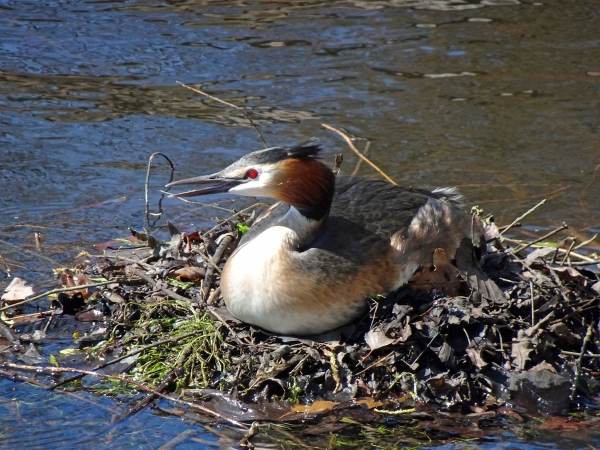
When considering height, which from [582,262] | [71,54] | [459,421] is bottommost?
[459,421]

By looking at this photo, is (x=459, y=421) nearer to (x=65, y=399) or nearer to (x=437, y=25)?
(x=65, y=399)

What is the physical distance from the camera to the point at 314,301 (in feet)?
16.7

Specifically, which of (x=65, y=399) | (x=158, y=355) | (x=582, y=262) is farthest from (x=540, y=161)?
(x=65, y=399)

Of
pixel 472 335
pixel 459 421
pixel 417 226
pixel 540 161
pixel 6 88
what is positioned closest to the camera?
pixel 459 421

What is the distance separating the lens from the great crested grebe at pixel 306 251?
5.09 m

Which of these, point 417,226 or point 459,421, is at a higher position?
point 417,226

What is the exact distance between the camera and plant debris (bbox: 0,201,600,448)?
494 centimetres

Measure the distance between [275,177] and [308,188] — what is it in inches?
7.9

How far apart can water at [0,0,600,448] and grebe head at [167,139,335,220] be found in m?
2.02

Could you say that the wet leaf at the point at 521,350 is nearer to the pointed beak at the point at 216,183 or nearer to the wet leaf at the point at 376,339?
the wet leaf at the point at 376,339

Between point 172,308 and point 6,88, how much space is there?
5465 millimetres

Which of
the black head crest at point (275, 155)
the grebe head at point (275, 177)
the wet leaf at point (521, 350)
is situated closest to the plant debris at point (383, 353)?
the wet leaf at point (521, 350)

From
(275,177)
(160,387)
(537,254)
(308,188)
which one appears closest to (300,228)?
(308,188)

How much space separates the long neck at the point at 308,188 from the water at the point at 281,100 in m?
2.21
